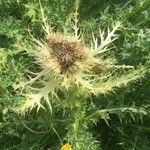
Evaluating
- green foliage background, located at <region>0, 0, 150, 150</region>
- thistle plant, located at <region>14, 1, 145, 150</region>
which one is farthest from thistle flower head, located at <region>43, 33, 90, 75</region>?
green foliage background, located at <region>0, 0, 150, 150</region>

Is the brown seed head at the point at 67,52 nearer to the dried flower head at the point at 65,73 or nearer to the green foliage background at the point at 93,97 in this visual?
the dried flower head at the point at 65,73

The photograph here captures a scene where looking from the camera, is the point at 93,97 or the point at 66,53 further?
the point at 93,97

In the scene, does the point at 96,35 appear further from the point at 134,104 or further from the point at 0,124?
the point at 0,124

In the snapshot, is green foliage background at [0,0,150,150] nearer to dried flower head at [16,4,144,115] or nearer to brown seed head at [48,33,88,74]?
dried flower head at [16,4,144,115]

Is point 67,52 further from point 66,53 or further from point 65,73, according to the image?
point 65,73

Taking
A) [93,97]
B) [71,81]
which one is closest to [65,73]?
[71,81]

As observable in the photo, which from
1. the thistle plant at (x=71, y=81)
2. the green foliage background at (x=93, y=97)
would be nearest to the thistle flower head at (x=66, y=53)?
the thistle plant at (x=71, y=81)
